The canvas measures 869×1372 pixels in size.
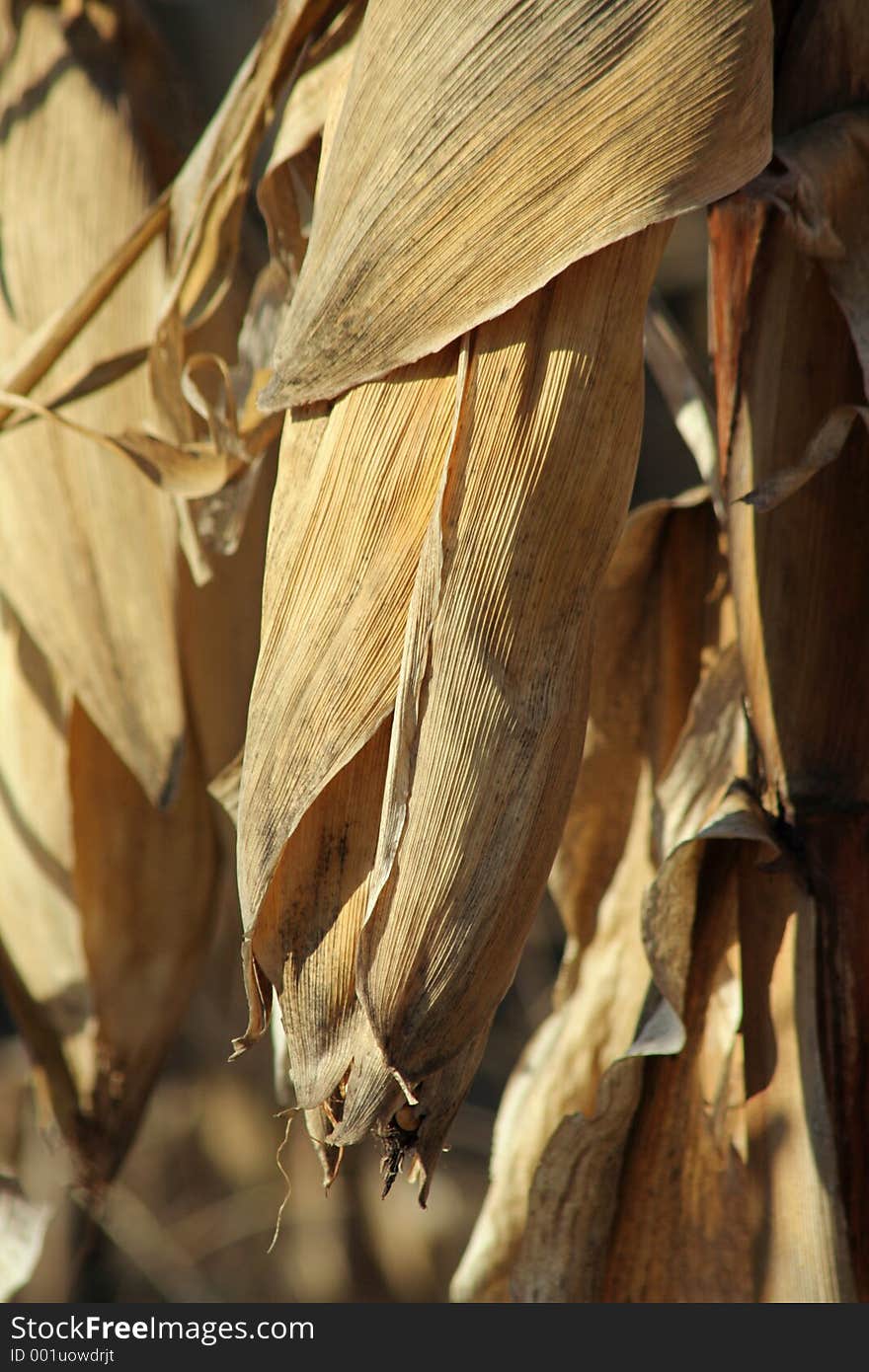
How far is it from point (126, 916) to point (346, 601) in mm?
215

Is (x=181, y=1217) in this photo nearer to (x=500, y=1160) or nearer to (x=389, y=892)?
(x=500, y=1160)

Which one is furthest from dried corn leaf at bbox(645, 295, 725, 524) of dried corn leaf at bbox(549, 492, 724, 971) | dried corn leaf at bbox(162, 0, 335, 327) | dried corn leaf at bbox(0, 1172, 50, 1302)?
dried corn leaf at bbox(0, 1172, 50, 1302)

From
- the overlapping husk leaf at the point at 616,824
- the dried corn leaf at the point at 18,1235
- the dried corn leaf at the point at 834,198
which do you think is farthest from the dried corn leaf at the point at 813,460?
the dried corn leaf at the point at 18,1235

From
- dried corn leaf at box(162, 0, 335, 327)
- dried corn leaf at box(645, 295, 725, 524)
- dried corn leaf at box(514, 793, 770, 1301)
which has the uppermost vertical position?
dried corn leaf at box(162, 0, 335, 327)

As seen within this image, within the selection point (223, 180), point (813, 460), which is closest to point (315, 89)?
point (223, 180)

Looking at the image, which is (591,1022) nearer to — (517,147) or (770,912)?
(770,912)

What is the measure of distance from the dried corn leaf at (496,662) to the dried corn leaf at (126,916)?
0.20 meters

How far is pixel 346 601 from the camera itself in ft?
0.90

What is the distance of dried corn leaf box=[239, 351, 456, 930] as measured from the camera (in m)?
0.27

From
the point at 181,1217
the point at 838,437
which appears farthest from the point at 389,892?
the point at 181,1217

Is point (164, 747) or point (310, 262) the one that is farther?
point (164, 747)

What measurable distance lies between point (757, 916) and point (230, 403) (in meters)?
0.19

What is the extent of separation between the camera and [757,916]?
0.37 m

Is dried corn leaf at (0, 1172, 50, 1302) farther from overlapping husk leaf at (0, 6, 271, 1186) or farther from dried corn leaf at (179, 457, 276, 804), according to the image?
dried corn leaf at (179, 457, 276, 804)
